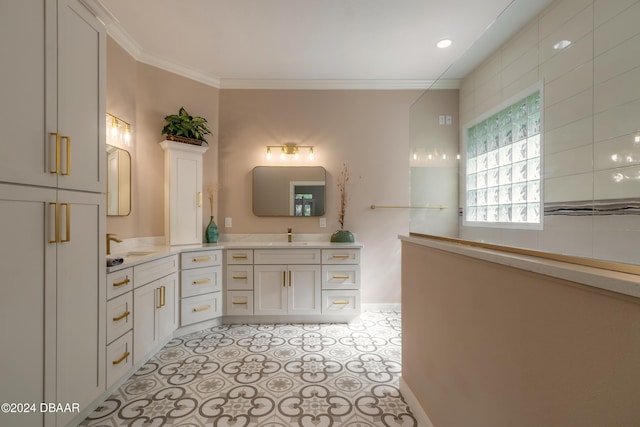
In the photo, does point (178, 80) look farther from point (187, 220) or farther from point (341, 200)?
point (341, 200)

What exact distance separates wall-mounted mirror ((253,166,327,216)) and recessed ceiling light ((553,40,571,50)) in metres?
2.27

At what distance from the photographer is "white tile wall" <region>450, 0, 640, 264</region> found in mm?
814

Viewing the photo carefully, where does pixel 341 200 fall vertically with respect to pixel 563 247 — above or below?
above

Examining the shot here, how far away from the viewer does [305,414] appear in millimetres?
1552

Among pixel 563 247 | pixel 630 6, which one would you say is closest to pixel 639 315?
pixel 563 247

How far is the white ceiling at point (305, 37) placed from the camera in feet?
6.89

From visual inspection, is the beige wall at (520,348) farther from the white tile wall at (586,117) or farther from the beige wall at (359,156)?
the beige wall at (359,156)

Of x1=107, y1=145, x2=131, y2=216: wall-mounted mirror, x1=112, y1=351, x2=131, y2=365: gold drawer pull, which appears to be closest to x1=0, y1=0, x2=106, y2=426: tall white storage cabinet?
x1=112, y1=351, x2=131, y2=365: gold drawer pull

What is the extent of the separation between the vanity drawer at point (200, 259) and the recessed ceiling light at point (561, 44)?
10.0 ft

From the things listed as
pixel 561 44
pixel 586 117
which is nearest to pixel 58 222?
pixel 586 117

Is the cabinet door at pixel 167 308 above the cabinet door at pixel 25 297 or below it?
below

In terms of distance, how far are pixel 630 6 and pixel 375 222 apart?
2657 mm

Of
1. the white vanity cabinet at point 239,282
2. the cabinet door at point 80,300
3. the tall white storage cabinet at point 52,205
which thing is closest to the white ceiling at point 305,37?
the tall white storage cabinet at point 52,205

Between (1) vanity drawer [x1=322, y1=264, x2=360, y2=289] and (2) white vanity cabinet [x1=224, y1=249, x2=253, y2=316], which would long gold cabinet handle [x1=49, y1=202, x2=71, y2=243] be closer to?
(2) white vanity cabinet [x1=224, y1=249, x2=253, y2=316]
